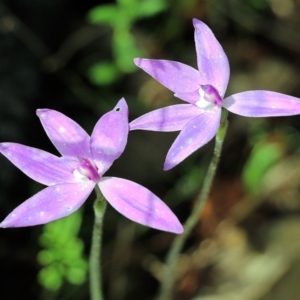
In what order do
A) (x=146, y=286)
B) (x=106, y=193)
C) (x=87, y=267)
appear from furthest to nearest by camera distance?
(x=146, y=286), (x=87, y=267), (x=106, y=193)

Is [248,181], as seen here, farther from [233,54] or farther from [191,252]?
[233,54]

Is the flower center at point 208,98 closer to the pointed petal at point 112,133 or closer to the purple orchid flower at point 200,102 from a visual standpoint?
the purple orchid flower at point 200,102

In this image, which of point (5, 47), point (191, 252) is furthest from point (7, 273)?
point (5, 47)

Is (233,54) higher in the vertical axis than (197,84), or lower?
higher

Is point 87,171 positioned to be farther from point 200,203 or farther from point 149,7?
point 149,7

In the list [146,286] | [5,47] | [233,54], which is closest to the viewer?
[146,286]
